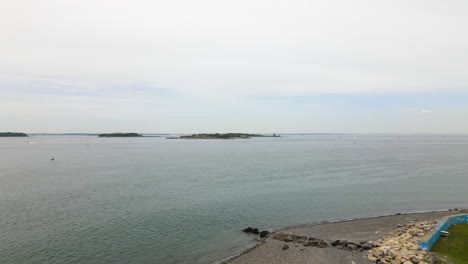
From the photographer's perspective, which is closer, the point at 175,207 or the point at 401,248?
the point at 401,248

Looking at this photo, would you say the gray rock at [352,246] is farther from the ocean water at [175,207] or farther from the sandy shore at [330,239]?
the ocean water at [175,207]

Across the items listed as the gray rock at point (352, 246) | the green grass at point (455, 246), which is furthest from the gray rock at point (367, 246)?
the green grass at point (455, 246)

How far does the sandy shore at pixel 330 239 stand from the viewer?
22.0 metres

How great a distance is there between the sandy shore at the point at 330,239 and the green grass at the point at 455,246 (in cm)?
489

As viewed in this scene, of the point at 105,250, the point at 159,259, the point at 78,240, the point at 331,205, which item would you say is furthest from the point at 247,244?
the point at 331,205

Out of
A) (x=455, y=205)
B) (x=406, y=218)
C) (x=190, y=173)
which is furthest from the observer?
(x=190, y=173)

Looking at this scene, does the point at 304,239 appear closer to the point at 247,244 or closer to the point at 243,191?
the point at 247,244

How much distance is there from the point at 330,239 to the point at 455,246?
891 centimetres

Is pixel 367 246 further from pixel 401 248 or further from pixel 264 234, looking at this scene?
pixel 264 234

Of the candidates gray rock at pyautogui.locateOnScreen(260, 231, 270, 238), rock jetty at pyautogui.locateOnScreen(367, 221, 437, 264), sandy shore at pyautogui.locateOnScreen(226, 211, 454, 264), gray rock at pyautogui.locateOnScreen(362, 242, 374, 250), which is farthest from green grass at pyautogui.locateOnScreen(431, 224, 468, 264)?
gray rock at pyautogui.locateOnScreen(260, 231, 270, 238)

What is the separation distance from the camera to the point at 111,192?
4575 cm

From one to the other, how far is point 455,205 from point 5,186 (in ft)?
223

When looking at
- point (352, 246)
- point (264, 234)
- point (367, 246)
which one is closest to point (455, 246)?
point (367, 246)

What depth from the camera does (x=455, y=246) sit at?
21578 millimetres
